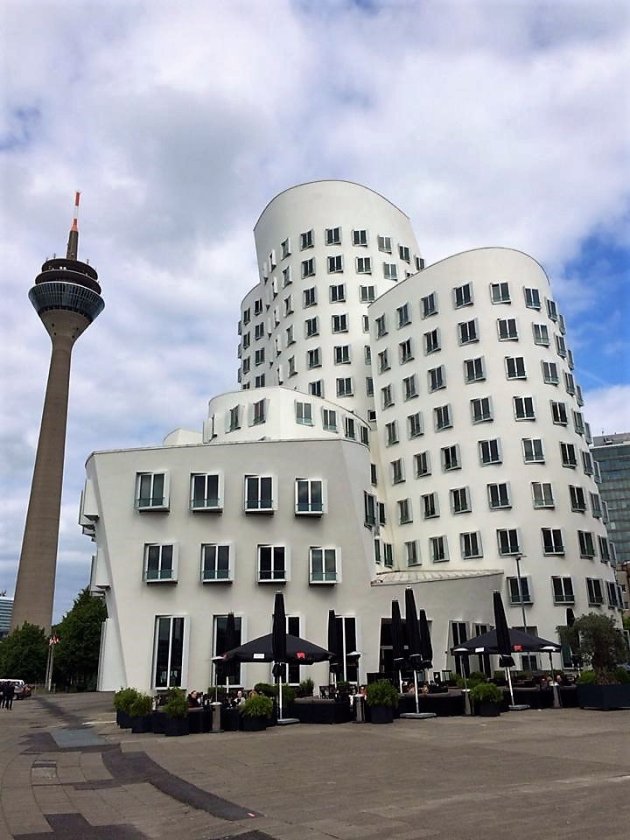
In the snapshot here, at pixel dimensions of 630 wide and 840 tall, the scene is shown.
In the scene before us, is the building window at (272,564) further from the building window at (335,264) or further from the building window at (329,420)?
the building window at (335,264)

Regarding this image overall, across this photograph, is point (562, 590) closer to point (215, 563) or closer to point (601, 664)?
point (601, 664)

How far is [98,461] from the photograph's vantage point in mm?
39438

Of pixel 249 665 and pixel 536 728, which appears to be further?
pixel 249 665

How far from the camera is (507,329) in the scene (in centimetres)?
5134

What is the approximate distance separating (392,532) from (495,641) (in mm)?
25531

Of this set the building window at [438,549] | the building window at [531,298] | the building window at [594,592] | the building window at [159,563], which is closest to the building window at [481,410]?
the building window at [531,298]

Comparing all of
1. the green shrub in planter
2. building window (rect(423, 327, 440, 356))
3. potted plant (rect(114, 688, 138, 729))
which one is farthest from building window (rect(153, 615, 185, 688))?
building window (rect(423, 327, 440, 356))

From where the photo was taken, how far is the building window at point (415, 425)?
5262 cm

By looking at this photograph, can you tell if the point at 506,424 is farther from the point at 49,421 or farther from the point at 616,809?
the point at 49,421

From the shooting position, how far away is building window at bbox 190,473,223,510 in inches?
1535

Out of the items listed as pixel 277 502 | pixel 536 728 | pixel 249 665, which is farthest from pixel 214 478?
pixel 536 728

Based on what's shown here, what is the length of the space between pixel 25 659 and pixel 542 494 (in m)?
50.4

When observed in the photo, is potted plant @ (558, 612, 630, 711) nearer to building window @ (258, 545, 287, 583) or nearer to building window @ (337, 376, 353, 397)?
building window @ (258, 545, 287, 583)

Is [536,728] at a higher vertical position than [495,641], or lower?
lower
